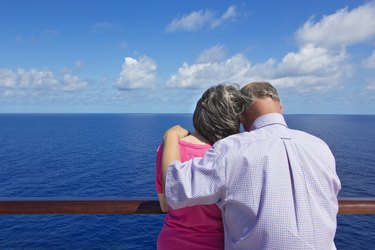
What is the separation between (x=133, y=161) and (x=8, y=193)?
2239 centimetres

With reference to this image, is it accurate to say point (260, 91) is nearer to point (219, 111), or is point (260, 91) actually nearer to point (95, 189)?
point (219, 111)

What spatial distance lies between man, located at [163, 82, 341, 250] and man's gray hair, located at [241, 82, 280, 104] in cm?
28

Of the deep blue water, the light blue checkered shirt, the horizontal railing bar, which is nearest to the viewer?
the light blue checkered shirt

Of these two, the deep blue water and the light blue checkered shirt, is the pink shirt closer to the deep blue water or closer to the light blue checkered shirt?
the light blue checkered shirt

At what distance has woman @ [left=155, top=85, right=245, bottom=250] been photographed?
1.95m

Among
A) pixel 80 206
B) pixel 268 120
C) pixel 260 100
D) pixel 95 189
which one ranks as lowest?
pixel 95 189

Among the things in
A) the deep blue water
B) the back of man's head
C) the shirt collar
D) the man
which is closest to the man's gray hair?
the back of man's head

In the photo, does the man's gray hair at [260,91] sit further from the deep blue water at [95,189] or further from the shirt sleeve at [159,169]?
the deep blue water at [95,189]

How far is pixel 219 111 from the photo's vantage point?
1.95m

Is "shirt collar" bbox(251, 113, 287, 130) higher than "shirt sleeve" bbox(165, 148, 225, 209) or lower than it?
higher

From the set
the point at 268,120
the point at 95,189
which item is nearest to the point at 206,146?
the point at 268,120

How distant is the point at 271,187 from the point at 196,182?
1.34 feet

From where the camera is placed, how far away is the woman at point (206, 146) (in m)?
1.95

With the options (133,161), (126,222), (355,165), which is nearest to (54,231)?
(126,222)
